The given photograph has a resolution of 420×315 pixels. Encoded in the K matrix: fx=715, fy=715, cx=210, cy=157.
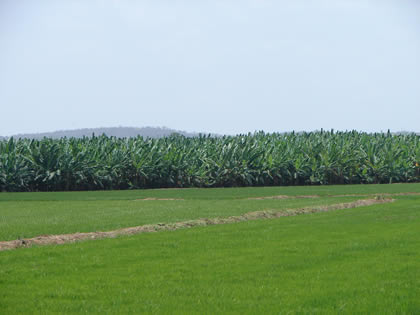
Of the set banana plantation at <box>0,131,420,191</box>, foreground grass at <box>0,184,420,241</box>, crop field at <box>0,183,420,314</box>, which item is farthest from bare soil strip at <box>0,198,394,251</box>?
banana plantation at <box>0,131,420,191</box>

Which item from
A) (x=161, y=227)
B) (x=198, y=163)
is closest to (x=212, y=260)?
Answer: (x=161, y=227)

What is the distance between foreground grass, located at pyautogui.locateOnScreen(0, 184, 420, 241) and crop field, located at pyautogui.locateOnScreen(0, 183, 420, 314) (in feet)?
0.27

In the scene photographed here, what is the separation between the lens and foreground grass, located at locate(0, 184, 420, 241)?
59.4 ft

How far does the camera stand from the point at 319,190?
32625mm

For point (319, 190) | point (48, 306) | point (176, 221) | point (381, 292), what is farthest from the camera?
point (319, 190)

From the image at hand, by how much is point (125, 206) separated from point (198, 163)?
13326 mm

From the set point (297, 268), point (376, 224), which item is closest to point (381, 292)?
point (297, 268)

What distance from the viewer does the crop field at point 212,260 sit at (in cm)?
913

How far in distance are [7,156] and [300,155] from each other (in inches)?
595

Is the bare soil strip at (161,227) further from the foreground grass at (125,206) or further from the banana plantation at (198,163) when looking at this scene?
the banana plantation at (198,163)

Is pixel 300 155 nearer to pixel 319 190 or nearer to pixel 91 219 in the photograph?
pixel 319 190

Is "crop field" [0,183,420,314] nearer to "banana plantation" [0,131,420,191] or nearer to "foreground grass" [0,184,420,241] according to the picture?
"foreground grass" [0,184,420,241]

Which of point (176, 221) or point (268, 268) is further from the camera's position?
point (176, 221)

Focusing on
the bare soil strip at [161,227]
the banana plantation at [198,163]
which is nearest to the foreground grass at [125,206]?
the bare soil strip at [161,227]
